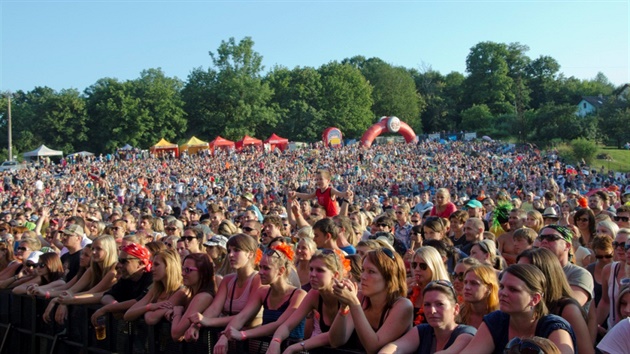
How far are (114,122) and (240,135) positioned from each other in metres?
13.2

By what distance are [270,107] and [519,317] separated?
71.7m

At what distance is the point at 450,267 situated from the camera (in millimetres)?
5684

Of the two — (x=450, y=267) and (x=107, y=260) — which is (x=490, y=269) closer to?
(x=450, y=267)

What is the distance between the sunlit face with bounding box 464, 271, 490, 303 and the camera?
4.04 meters

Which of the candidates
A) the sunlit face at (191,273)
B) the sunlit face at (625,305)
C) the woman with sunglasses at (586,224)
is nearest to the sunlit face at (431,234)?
the woman with sunglasses at (586,224)

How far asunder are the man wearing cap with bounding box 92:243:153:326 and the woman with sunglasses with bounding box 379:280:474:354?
2944 millimetres

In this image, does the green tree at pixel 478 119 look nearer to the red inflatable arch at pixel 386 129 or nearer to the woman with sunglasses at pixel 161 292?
the red inflatable arch at pixel 386 129

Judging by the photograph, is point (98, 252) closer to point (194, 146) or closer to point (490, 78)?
point (194, 146)

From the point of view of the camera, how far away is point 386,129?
65188 mm

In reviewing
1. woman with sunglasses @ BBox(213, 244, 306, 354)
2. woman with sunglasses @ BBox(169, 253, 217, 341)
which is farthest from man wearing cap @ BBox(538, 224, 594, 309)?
woman with sunglasses @ BBox(169, 253, 217, 341)

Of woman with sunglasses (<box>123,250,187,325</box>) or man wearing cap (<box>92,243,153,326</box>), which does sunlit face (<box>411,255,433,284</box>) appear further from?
man wearing cap (<box>92,243,153,326</box>)

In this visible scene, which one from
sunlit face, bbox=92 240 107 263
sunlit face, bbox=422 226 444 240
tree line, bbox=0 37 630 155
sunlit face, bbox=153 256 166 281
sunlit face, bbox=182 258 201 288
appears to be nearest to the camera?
sunlit face, bbox=182 258 201 288

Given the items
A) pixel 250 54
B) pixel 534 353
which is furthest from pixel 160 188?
pixel 250 54

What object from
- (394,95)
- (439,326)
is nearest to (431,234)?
(439,326)
